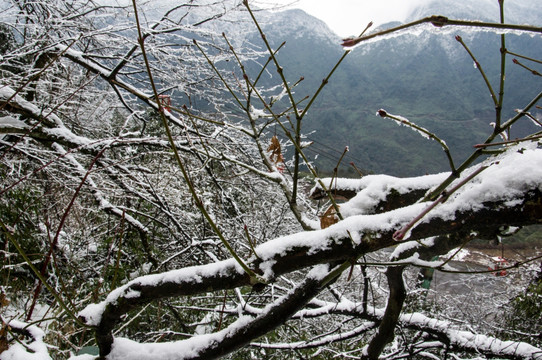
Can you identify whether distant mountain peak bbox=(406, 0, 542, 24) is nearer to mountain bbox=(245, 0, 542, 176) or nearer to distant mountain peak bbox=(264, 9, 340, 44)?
mountain bbox=(245, 0, 542, 176)

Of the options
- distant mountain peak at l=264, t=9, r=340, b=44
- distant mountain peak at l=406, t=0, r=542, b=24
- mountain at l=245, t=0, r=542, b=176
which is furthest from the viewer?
distant mountain peak at l=264, t=9, r=340, b=44

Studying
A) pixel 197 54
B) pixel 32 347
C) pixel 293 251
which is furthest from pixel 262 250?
pixel 197 54

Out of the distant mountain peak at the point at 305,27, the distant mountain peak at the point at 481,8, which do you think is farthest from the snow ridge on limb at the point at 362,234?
the distant mountain peak at the point at 305,27

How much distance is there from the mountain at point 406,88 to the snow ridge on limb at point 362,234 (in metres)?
118

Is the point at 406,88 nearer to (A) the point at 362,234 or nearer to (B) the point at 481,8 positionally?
(B) the point at 481,8

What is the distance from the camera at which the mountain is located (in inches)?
5049

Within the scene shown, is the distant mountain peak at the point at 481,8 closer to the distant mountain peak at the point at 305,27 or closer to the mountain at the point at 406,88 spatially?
the mountain at the point at 406,88

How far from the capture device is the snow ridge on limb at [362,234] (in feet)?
3.02

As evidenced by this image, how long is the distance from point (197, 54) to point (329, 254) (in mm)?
4313

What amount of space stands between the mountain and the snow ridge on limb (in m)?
118

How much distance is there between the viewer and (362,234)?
1065 mm

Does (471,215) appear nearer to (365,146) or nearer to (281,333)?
(281,333)

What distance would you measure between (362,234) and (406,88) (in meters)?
176

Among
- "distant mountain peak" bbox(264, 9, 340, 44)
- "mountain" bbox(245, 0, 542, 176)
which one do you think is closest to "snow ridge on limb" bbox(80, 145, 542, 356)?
→ "mountain" bbox(245, 0, 542, 176)
